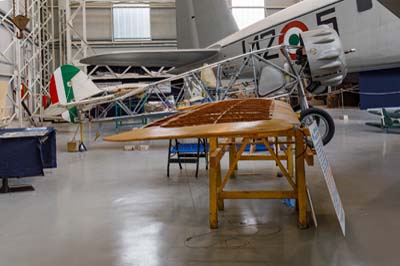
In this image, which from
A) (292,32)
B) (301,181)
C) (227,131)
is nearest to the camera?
(227,131)

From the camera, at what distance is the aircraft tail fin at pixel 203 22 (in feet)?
42.3

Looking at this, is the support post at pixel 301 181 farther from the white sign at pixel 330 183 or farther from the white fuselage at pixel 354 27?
the white fuselage at pixel 354 27

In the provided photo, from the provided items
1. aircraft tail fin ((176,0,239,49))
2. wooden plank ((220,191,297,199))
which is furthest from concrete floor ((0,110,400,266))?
aircraft tail fin ((176,0,239,49))

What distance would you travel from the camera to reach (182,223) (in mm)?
3553

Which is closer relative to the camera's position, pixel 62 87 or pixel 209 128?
pixel 209 128

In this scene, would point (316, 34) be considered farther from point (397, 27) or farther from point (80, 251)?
point (80, 251)

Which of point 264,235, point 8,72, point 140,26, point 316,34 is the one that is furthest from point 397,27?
point 140,26

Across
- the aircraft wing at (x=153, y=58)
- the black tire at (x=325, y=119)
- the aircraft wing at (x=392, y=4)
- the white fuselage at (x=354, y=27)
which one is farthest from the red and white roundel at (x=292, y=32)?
the aircraft wing at (x=392, y=4)

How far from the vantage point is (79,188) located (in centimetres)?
507

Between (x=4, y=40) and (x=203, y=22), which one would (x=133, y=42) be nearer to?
(x=4, y=40)

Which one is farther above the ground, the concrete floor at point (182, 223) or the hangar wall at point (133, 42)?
the hangar wall at point (133, 42)

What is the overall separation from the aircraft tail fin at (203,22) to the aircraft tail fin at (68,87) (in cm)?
438

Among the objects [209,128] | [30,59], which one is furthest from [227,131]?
[30,59]

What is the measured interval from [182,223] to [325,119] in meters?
3.13
